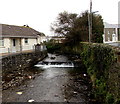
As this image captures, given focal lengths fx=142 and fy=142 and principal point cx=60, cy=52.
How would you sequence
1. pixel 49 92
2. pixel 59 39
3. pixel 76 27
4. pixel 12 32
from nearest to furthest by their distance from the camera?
1. pixel 49 92
2. pixel 12 32
3. pixel 76 27
4. pixel 59 39

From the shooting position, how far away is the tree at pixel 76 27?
24156 millimetres

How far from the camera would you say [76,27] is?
25.0 metres

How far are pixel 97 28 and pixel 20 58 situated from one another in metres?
14.9

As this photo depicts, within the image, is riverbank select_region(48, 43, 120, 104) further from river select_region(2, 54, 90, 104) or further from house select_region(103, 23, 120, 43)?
house select_region(103, 23, 120, 43)

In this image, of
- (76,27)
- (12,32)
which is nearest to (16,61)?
(12,32)

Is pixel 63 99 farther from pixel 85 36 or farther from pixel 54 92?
pixel 85 36

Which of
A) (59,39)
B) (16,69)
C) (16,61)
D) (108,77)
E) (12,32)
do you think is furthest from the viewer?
(59,39)

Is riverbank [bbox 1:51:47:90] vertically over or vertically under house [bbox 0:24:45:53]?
under

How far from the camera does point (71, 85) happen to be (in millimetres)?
8719

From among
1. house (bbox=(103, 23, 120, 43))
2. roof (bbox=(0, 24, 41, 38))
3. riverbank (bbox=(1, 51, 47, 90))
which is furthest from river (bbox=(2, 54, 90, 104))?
house (bbox=(103, 23, 120, 43))

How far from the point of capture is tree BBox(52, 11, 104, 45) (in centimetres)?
2416

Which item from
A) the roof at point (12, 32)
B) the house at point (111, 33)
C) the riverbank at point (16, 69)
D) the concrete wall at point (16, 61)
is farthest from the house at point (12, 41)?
the house at point (111, 33)

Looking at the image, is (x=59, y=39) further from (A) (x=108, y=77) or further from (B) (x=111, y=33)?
(A) (x=108, y=77)

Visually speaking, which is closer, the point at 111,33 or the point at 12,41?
the point at 12,41
